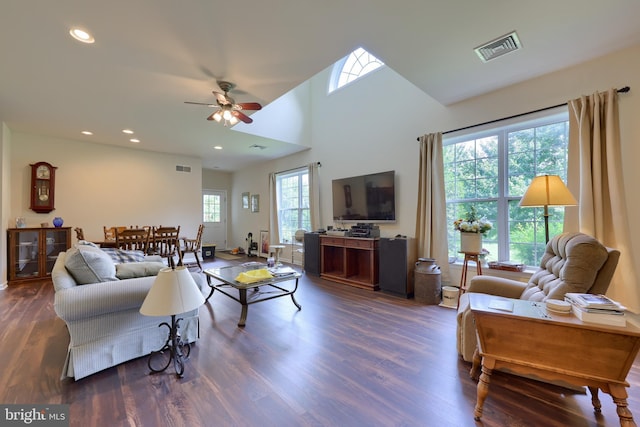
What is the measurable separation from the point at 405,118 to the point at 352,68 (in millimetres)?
1936

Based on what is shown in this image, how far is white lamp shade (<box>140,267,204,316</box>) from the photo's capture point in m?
1.72

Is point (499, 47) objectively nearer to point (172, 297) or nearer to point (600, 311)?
point (600, 311)

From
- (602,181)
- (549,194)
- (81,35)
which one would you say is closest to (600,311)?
(549,194)

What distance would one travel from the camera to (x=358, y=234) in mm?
4391

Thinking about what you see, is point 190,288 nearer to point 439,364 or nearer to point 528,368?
point 439,364

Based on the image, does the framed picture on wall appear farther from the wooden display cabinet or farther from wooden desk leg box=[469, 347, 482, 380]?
wooden desk leg box=[469, 347, 482, 380]

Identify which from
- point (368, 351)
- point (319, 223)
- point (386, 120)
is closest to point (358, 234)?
point (319, 223)

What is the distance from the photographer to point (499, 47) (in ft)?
8.00

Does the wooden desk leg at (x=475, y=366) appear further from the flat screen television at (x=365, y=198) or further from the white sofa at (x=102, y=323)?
the flat screen television at (x=365, y=198)

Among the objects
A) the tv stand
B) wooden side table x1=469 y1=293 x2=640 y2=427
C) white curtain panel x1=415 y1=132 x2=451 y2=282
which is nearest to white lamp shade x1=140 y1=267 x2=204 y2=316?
wooden side table x1=469 y1=293 x2=640 y2=427

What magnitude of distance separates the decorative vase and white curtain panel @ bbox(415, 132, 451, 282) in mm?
532

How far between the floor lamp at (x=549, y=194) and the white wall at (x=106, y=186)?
250 inches

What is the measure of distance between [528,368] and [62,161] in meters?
7.08

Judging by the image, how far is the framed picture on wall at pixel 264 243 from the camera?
711 centimetres
